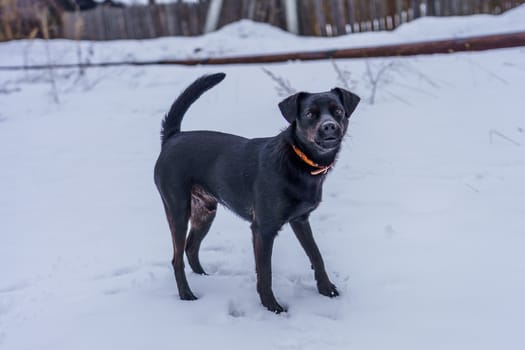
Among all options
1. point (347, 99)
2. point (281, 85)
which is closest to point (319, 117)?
point (347, 99)

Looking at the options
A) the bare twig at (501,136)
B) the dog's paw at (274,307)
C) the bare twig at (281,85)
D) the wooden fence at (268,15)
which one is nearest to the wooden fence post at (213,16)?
the wooden fence at (268,15)

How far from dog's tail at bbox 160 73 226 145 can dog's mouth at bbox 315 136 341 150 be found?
89 centimetres

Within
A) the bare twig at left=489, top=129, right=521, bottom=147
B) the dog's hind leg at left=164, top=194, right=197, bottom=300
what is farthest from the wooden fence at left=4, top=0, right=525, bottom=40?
the dog's hind leg at left=164, top=194, right=197, bottom=300

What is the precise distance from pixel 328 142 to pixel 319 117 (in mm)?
162

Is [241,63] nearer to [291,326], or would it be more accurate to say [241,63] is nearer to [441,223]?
[441,223]

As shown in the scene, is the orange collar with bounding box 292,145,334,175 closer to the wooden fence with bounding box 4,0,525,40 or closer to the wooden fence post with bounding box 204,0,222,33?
the wooden fence with bounding box 4,0,525,40

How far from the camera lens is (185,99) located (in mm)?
3281

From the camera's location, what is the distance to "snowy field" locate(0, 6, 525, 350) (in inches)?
106

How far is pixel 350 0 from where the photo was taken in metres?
9.95

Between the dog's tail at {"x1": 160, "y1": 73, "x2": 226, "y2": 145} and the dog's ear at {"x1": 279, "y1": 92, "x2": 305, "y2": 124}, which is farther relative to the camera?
the dog's tail at {"x1": 160, "y1": 73, "x2": 226, "y2": 145}

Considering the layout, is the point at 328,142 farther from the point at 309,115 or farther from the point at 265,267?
the point at 265,267

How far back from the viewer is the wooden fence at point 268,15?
31.6 ft

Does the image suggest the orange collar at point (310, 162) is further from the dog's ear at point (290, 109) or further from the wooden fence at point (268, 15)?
the wooden fence at point (268, 15)

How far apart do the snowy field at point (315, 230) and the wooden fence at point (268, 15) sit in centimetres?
201
